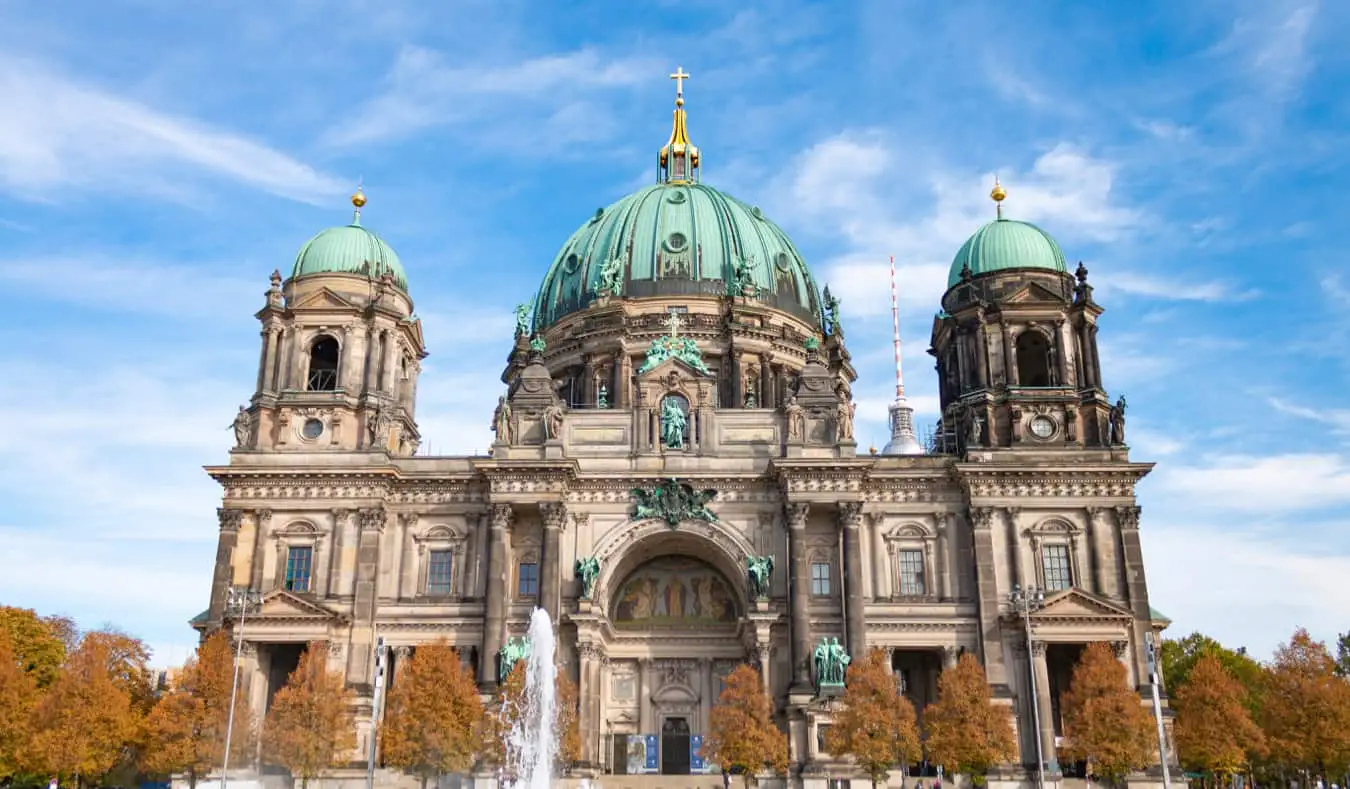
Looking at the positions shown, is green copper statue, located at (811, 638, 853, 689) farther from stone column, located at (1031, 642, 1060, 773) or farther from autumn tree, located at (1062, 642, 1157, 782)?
autumn tree, located at (1062, 642, 1157, 782)

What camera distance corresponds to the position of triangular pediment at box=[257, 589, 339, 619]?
170 feet

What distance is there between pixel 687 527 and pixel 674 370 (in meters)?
7.84

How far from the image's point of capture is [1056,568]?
53.6 metres

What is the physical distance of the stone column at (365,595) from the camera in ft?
172

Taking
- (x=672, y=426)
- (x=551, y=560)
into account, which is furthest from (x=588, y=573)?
(x=672, y=426)

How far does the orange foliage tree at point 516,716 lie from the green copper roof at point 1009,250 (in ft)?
97.3

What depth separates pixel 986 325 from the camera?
191 feet

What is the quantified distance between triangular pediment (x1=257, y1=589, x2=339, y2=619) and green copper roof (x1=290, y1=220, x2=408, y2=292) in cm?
1674

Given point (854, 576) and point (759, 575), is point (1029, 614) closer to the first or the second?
point (854, 576)

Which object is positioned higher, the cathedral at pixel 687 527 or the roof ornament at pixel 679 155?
the roof ornament at pixel 679 155

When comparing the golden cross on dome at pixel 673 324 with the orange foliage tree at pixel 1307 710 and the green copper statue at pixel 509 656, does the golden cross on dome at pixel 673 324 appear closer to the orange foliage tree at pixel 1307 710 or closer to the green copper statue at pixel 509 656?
the green copper statue at pixel 509 656

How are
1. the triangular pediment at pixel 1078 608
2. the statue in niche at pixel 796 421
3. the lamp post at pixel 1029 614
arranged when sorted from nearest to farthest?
1. the lamp post at pixel 1029 614
2. the triangular pediment at pixel 1078 608
3. the statue in niche at pixel 796 421

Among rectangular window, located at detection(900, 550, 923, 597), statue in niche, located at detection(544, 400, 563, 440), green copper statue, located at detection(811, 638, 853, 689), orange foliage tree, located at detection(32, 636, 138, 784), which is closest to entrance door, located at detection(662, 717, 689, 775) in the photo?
green copper statue, located at detection(811, 638, 853, 689)

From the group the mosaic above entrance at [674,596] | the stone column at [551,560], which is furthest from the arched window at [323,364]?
the mosaic above entrance at [674,596]
